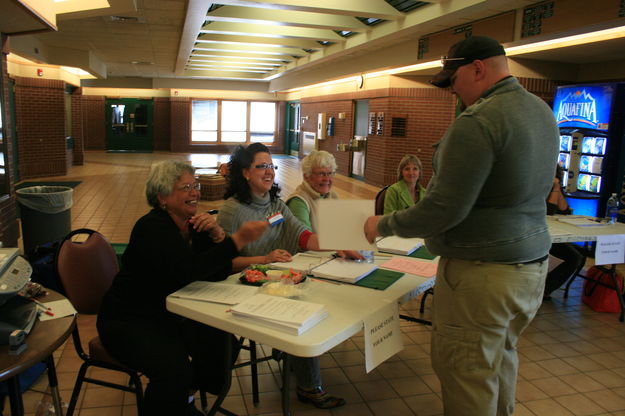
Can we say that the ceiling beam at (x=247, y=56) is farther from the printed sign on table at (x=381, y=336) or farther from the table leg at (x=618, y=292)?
the printed sign on table at (x=381, y=336)

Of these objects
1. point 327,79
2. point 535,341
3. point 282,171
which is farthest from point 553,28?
point 282,171

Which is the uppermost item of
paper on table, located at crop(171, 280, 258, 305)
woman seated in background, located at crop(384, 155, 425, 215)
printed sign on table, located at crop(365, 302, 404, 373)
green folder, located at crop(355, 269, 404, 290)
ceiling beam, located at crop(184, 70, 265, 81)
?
ceiling beam, located at crop(184, 70, 265, 81)

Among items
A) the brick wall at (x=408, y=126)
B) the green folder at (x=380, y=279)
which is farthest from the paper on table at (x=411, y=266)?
the brick wall at (x=408, y=126)

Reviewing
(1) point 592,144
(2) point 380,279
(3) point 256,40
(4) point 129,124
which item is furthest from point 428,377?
(4) point 129,124

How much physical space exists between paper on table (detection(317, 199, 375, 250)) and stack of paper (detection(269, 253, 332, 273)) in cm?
41

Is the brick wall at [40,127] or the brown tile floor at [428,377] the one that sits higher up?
the brick wall at [40,127]

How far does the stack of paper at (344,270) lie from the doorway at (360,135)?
401 inches

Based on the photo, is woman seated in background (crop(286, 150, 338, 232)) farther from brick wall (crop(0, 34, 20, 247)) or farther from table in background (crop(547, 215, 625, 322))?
brick wall (crop(0, 34, 20, 247))

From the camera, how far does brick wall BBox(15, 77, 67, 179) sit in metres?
11.0

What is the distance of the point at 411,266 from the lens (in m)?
2.69

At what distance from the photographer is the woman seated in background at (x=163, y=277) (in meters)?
2.05

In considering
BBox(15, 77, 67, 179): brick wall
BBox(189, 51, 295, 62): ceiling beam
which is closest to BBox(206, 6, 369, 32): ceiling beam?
BBox(189, 51, 295, 62): ceiling beam

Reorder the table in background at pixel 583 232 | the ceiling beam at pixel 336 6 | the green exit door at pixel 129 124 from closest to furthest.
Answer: the table in background at pixel 583 232 < the ceiling beam at pixel 336 6 < the green exit door at pixel 129 124

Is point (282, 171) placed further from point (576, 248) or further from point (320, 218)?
point (320, 218)
